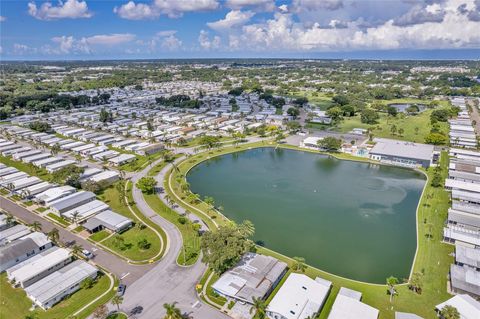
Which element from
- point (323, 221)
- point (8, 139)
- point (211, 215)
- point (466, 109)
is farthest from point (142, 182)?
point (466, 109)

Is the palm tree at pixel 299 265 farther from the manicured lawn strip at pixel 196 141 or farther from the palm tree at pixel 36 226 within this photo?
the manicured lawn strip at pixel 196 141

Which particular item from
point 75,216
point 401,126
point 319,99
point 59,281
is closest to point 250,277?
point 59,281

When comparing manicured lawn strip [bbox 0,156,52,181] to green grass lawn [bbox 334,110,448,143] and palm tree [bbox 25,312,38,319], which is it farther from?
green grass lawn [bbox 334,110,448,143]

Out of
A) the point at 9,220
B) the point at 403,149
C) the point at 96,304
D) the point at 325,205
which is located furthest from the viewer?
the point at 403,149

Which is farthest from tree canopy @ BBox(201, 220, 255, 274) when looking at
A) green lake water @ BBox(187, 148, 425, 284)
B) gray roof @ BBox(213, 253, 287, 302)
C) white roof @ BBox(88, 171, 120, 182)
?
white roof @ BBox(88, 171, 120, 182)

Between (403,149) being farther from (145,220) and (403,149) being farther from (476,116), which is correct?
(476,116)

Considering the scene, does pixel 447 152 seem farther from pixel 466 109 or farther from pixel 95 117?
pixel 95 117
